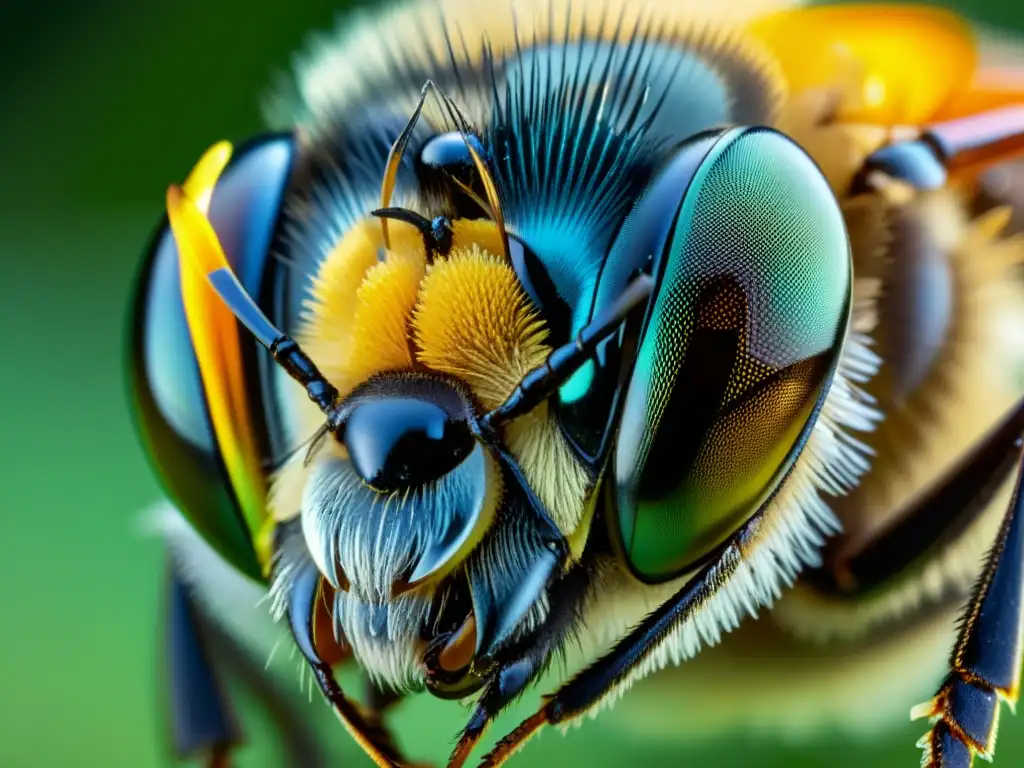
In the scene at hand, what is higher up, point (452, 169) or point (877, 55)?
point (452, 169)

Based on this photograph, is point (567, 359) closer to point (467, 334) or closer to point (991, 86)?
point (467, 334)

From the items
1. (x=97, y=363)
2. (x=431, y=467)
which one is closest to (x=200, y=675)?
A: (x=431, y=467)

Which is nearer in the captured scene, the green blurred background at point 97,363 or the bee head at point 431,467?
the bee head at point 431,467

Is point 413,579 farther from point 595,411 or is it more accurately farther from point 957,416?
point 957,416

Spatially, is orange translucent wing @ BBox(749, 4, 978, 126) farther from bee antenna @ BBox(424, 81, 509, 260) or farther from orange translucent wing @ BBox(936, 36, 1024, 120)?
bee antenna @ BBox(424, 81, 509, 260)

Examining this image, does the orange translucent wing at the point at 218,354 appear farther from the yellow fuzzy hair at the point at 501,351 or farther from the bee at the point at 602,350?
the yellow fuzzy hair at the point at 501,351

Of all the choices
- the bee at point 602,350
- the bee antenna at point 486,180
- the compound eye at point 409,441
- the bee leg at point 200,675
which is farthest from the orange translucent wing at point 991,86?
the bee leg at point 200,675
